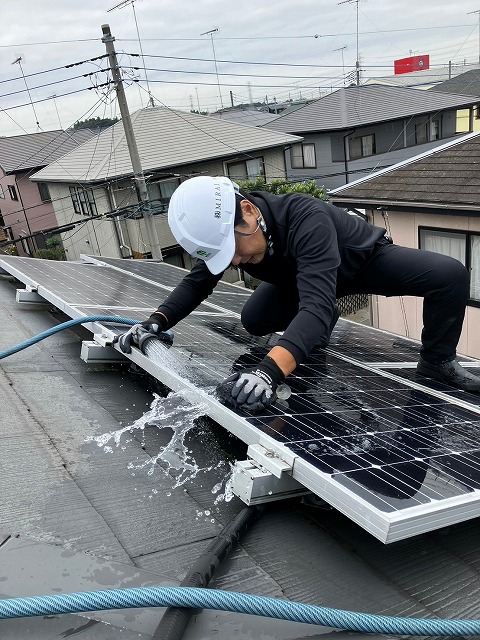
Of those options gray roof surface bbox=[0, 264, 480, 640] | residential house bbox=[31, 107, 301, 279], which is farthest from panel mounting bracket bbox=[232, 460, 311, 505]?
residential house bbox=[31, 107, 301, 279]

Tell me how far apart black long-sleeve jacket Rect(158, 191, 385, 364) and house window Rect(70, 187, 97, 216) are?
2157cm

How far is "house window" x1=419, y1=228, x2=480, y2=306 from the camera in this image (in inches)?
418

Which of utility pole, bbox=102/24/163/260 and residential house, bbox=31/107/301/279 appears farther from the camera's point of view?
residential house, bbox=31/107/301/279

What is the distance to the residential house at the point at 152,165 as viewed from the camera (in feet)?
73.9

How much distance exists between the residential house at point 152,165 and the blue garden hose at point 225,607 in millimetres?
20870

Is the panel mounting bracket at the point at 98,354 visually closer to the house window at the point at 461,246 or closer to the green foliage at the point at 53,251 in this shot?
the house window at the point at 461,246

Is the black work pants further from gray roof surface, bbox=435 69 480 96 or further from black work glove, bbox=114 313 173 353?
gray roof surface, bbox=435 69 480 96

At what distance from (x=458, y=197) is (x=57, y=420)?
942 centimetres

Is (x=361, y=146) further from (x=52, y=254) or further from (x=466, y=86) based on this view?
(x=466, y=86)

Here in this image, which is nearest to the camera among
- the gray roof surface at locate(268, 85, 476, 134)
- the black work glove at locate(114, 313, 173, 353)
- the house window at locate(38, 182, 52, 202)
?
the black work glove at locate(114, 313, 173, 353)

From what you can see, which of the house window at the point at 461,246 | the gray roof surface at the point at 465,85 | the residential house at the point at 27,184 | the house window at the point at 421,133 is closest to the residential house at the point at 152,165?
the residential house at the point at 27,184

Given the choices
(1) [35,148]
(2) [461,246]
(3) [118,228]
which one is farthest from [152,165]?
(1) [35,148]

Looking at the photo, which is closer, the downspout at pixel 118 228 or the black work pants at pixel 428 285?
the black work pants at pixel 428 285

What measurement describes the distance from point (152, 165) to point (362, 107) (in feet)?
49.0
